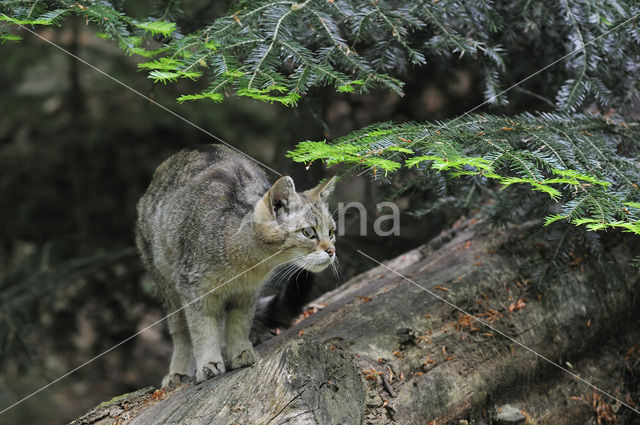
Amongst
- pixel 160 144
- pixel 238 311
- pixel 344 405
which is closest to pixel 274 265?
pixel 238 311

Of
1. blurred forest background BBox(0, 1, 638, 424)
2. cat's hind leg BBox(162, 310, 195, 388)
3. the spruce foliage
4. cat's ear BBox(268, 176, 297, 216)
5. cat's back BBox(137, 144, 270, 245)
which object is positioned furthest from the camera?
blurred forest background BBox(0, 1, 638, 424)

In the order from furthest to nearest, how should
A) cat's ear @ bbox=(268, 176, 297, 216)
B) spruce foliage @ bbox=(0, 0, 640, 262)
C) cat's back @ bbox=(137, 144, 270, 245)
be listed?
cat's back @ bbox=(137, 144, 270, 245) → cat's ear @ bbox=(268, 176, 297, 216) → spruce foliage @ bbox=(0, 0, 640, 262)

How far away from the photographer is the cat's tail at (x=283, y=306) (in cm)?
443

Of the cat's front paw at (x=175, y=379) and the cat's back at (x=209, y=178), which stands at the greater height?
the cat's back at (x=209, y=178)

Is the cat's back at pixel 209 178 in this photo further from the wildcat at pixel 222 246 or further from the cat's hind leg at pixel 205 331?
the cat's hind leg at pixel 205 331

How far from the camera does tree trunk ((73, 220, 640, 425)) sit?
301 centimetres

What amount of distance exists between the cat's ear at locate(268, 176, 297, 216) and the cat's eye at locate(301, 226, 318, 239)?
0.59 ft

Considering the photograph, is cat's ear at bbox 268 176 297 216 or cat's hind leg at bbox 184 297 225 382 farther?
cat's hind leg at bbox 184 297 225 382

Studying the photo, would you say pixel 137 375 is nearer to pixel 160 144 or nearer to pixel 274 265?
pixel 160 144

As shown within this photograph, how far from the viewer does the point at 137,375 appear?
7.32 m

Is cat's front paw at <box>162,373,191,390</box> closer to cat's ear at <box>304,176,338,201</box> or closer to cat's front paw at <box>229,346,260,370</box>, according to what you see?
cat's front paw at <box>229,346,260,370</box>

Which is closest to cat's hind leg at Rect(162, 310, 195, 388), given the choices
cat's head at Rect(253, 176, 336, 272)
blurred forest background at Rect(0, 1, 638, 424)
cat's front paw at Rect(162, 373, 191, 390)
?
cat's front paw at Rect(162, 373, 191, 390)

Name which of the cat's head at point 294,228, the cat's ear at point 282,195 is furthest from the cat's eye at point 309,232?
the cat's ear at point 282,195

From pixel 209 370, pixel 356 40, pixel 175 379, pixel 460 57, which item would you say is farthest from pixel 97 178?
pixel 460 57
